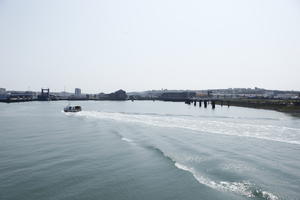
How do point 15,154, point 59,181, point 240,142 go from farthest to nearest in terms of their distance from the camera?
point 240,142, point 15,154, point 59,181

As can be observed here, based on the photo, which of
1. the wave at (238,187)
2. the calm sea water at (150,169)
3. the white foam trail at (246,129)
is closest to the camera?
the wave at (238,187)

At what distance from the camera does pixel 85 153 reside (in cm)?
2095

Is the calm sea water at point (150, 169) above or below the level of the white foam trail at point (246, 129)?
below

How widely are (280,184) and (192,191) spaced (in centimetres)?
500

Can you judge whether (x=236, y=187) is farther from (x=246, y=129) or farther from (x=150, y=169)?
(x=246, y=129)

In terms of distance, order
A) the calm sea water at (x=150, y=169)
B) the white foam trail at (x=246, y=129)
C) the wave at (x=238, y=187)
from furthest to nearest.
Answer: the white foam trail at (x=246, y=129), the calm sea water at (x=150, y=169), the wave at (x=238, y=187)

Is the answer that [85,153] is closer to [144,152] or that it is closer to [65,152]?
[65,152]

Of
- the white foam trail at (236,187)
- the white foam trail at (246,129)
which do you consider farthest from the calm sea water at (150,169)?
the white foam trail at (246,129)

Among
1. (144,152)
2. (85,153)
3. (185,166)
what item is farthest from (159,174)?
(85,153)

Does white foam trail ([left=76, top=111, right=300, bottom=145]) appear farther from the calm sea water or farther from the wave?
the wave

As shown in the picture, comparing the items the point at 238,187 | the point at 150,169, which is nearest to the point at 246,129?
the point at 150,169

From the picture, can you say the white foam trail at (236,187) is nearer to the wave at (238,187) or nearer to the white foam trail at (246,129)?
the wave at (238,187)

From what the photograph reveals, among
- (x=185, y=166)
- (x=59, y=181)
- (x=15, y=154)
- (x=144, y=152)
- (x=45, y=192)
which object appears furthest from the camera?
(x=144, y=152)

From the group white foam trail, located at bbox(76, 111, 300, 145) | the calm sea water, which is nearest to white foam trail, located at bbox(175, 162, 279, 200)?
the calm sea water
